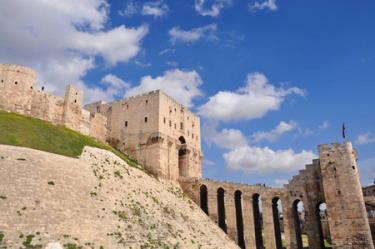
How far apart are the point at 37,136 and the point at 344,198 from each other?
40.1 m

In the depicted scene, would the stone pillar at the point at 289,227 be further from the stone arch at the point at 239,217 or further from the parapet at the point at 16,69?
the parapet at the point at 16,69

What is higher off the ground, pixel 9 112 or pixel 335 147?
pixel 9 112

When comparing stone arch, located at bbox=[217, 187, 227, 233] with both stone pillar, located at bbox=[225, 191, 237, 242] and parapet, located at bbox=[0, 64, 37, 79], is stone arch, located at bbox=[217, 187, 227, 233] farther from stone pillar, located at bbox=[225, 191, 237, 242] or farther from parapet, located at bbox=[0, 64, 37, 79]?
parapet, located at bbox=[0, 64, 37, 79]

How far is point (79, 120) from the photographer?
181ft

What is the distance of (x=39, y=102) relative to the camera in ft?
163

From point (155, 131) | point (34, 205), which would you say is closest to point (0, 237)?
point (34, 205)

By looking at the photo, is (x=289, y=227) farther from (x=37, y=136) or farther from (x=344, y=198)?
(x=37, y=136)

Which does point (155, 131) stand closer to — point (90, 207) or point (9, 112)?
point (9, 112)

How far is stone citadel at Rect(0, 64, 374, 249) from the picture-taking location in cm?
4634

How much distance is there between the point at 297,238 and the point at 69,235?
123 ft

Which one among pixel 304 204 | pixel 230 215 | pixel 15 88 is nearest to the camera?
pixel 15 88

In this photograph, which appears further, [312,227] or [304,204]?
[304,204]

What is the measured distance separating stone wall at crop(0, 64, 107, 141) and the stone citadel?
12 centimetres

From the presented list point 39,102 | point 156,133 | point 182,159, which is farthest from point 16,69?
point 182,159
